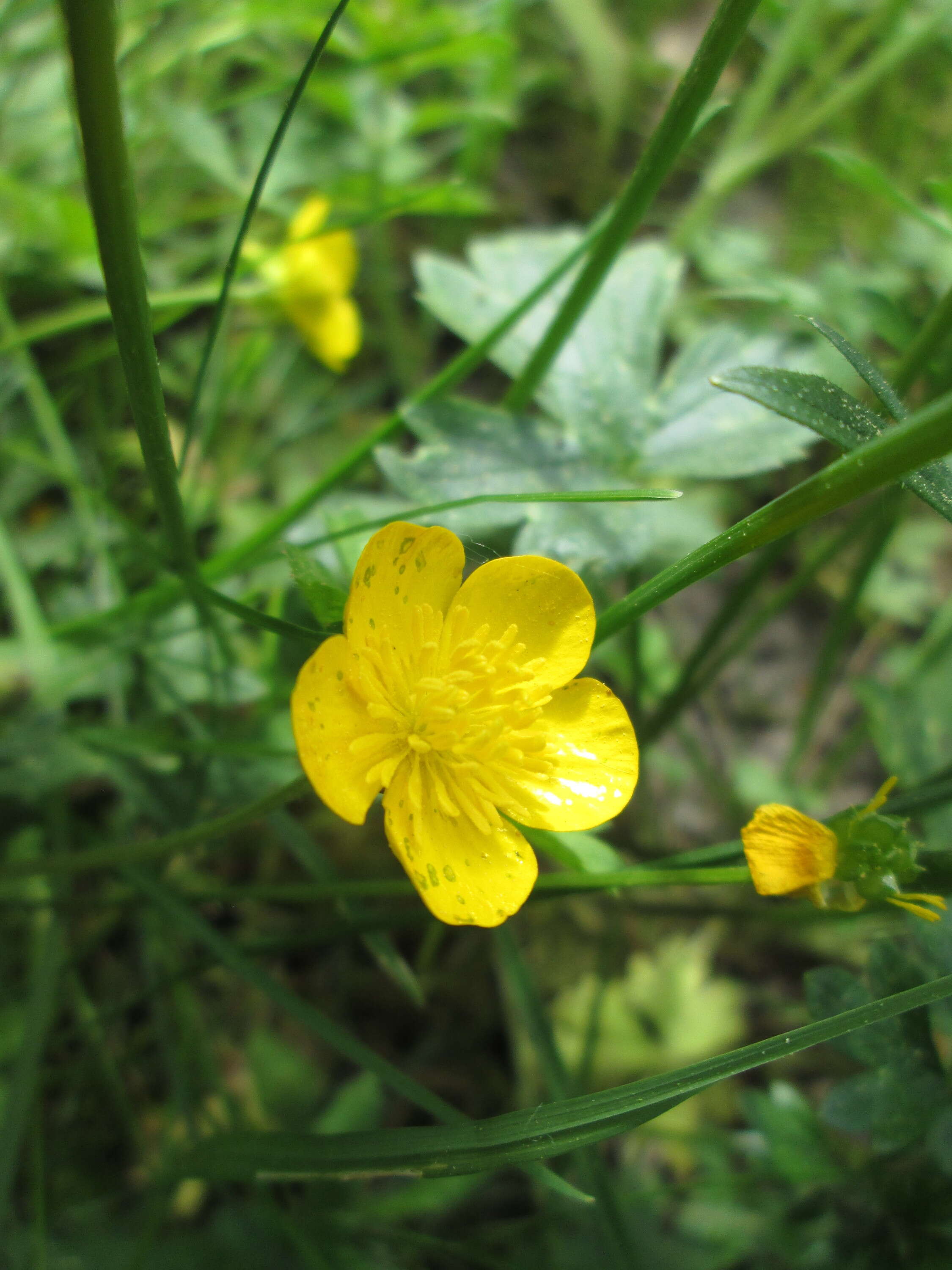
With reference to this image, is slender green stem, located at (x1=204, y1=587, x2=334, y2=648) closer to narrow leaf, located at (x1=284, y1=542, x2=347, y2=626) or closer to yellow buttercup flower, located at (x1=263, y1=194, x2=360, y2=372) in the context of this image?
narrow leaf, located at (x1=284, y1=542, x2=347, y2=626)

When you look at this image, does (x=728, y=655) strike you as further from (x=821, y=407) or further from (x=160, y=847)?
(x=160, y=847)

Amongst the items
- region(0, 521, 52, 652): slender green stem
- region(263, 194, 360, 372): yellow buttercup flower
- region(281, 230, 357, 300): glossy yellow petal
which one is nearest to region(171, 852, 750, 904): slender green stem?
region(0, 521, 52, 652): slender green stem

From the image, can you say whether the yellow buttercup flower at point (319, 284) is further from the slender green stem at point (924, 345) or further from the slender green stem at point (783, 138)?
the slender green stem at point (924, 345)

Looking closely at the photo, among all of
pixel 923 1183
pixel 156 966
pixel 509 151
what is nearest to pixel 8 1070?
pixel 156 966

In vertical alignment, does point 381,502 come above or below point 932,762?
above

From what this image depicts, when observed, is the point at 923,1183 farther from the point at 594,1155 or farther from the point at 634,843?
the point at 634,843

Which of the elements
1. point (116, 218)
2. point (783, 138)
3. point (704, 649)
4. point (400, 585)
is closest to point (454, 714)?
point (400, 585)
